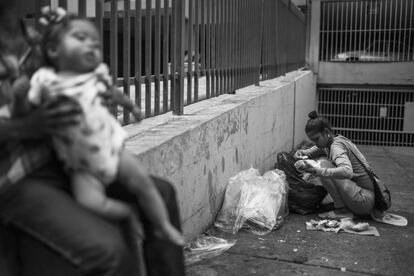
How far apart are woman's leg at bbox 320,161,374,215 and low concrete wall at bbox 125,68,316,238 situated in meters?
0.95

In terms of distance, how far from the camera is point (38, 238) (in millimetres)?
1743

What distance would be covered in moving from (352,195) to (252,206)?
1.09 m

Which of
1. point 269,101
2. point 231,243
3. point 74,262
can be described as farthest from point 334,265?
point 269,101

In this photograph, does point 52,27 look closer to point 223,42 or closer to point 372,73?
point 223,42

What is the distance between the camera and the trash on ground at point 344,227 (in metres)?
4.72

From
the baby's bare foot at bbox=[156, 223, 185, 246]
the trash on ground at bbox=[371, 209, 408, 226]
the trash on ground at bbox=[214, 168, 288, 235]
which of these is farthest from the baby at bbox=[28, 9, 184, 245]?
the trash on ground at bbox=[371, 209, 408, 226]

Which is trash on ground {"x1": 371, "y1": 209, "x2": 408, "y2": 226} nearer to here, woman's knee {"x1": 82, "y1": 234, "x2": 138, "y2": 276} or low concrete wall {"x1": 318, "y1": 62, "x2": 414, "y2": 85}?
woman's knee {"x1": 82, "y1": 234, "x2": 138, "y2": 276}

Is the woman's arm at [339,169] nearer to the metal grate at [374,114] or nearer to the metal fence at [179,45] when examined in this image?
the metal fence at [179,45]

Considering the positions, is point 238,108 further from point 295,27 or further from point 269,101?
point 295,27

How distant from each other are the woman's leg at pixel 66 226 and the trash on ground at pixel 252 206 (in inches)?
111

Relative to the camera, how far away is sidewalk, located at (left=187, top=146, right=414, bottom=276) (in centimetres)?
375

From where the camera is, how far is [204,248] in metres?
3.98

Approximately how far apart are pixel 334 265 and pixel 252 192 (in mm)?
1061

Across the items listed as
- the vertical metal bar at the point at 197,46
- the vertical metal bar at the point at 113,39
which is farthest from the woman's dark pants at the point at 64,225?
the vertical metal bar at the point at 197,46
